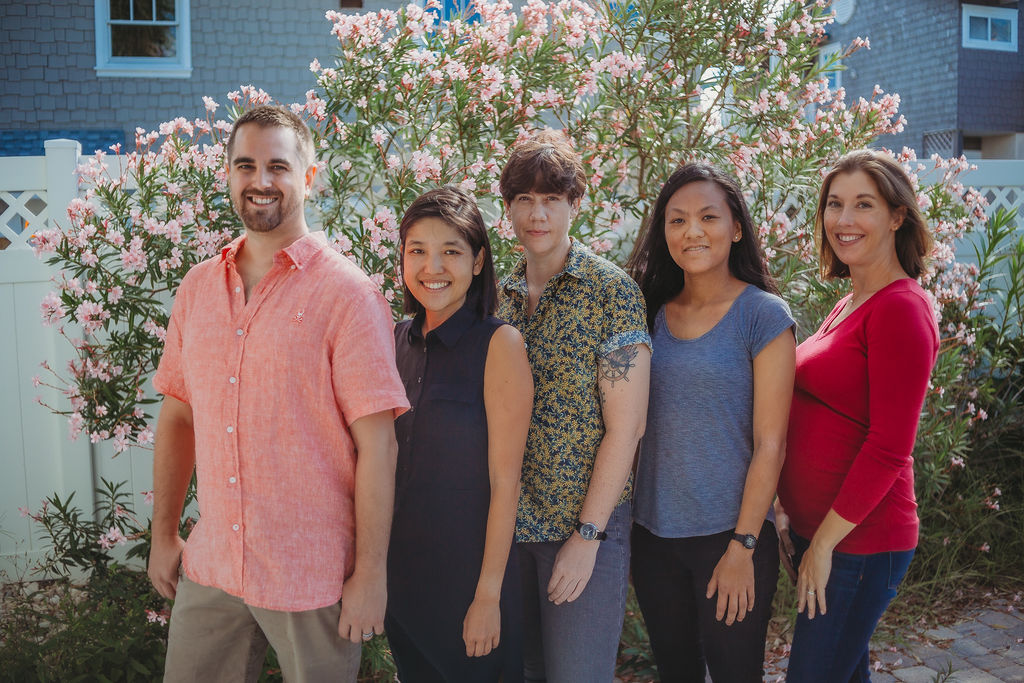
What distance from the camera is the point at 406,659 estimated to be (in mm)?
1992

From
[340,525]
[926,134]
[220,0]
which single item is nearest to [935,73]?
[926,134]

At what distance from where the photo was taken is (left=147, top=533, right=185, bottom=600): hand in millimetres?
2066

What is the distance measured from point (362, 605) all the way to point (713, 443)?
97cm

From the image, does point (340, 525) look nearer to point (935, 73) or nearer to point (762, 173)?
point (762, 173)

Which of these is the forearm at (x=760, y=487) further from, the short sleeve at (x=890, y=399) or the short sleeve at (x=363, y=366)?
the short sleeve at (x=363, y=366)

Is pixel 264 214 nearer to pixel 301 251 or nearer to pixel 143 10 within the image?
pixel 301 251

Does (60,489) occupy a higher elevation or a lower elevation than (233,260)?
lower

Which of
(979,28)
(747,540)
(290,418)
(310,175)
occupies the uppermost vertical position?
(979,28)

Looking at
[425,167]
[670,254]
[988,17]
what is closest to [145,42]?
[425,167]

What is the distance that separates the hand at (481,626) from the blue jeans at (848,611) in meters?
0.82

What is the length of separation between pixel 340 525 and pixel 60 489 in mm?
2885

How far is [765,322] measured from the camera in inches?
81.7

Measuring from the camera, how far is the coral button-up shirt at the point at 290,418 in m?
1.79

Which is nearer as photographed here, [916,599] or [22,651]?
[22,651]
